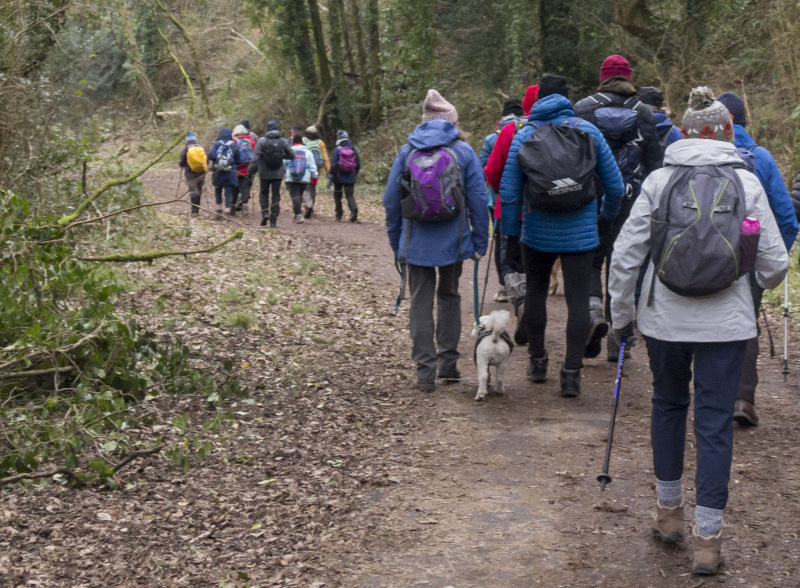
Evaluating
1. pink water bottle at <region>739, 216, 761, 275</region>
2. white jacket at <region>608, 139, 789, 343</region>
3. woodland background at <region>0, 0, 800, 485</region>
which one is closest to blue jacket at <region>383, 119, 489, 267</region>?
woodland background at <region>0, 0, 800, 485</region>

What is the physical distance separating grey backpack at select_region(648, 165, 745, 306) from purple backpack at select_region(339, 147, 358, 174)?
611 inches

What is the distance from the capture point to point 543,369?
7.44 meters

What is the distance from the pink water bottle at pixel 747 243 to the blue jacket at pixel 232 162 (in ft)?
50.0

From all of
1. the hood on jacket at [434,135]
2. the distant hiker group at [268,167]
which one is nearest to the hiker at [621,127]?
the hood on jacket at [434,135]

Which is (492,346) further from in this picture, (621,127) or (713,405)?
(713,405)

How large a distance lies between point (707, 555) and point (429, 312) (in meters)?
3.70

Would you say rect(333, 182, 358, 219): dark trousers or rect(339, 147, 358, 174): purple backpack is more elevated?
rect(339, 147, 358, 174): purple backpack

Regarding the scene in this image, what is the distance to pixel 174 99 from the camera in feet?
30.9

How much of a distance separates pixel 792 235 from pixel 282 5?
85.9ft

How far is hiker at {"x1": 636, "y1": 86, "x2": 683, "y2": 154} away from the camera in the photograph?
25.4 ft

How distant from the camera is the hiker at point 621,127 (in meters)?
7.51

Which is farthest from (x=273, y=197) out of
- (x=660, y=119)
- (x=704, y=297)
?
(x=704, y=297)

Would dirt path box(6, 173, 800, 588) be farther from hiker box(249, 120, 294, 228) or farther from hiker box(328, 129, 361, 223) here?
hiker box(328, 129, 361, 223)

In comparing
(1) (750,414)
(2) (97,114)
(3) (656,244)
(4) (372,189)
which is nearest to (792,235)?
(1) (750,414)
